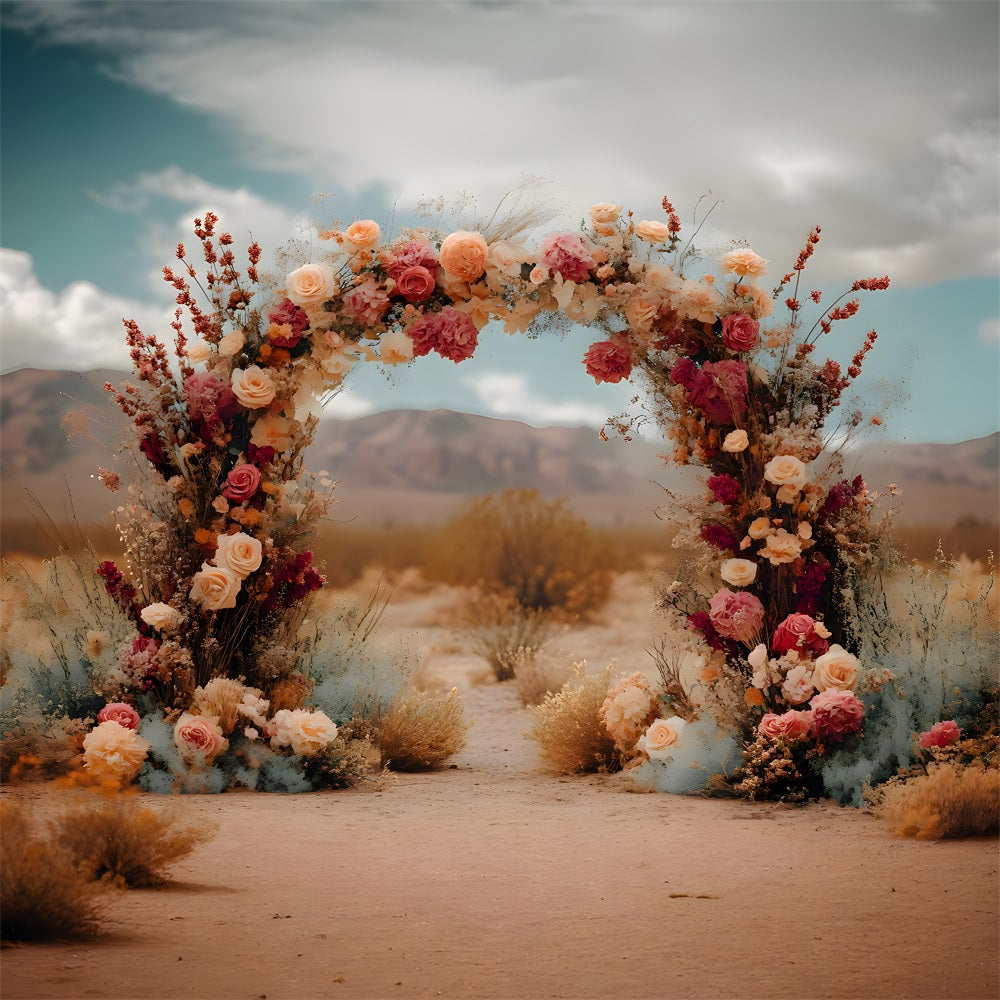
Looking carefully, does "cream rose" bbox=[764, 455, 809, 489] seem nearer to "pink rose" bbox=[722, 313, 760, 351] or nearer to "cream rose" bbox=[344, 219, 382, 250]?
"pink rose" bbox=[722, 313, 760, 351]

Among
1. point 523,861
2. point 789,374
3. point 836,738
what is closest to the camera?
point 523,861

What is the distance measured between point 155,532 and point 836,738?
3917mm

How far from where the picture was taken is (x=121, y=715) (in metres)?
6.69

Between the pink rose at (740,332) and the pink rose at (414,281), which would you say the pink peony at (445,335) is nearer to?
the pink rose at (414,281)

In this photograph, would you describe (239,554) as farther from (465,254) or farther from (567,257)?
(567,257)

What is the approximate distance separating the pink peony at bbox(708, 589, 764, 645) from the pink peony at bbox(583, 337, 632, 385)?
4.79ft

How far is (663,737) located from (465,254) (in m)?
2.96

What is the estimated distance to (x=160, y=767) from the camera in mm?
6773

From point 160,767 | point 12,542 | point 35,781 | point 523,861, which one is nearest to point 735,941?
point 523,861

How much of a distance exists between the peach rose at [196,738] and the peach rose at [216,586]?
0.64m

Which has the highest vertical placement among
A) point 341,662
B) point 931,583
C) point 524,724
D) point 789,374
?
point 789,374

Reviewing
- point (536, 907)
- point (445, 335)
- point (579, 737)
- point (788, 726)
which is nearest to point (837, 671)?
point (788, 726)

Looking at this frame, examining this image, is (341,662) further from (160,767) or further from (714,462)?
(714,462)

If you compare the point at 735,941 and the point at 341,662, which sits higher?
the point at 341,662
